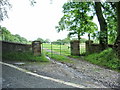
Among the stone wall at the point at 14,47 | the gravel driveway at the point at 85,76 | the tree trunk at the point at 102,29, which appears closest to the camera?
the gravel driveway at the point at 85,76

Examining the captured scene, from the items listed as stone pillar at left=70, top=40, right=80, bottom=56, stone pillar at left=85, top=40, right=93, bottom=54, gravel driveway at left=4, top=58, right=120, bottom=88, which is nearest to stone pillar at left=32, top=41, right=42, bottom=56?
gravel driveway at left=4, top=58, right=120, bottom=88

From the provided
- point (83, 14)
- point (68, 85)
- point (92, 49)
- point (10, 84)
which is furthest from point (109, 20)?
point (10, 84)

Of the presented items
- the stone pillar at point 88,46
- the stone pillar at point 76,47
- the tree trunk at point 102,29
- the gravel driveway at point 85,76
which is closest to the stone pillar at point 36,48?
the gravel driveway at point 85,76

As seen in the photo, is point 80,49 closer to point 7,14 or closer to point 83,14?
point 83,14

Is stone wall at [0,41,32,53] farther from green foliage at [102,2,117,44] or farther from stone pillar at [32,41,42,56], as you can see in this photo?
green foliage at [102,2,117,44]

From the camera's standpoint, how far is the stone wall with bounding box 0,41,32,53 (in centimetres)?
782

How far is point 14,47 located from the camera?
26.5 feet

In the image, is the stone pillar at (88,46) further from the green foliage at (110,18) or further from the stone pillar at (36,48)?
the stone pillar at (36,48)

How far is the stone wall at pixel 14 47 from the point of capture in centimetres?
782

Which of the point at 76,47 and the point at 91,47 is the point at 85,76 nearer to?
the point at 76,47

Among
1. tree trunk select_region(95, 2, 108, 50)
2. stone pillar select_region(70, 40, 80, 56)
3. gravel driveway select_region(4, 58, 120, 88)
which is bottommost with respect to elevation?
gravel driveway select_region(4, 58, 120, 88)

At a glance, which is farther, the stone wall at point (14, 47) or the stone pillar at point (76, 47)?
the stone pillar at point (76, 47)

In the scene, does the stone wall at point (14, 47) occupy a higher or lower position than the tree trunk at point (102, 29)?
lower

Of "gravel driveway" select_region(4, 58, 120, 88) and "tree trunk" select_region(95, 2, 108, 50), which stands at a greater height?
"tree trunk" select_region(95, 2, 108, 50)
